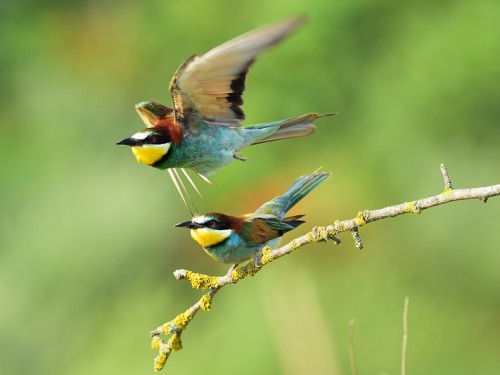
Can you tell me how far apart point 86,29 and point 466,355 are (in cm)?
577

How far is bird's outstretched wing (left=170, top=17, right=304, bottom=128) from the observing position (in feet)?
5.76

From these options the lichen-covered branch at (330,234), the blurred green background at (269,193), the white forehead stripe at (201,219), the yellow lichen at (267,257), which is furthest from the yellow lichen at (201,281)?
the blurred green background at (269,193)

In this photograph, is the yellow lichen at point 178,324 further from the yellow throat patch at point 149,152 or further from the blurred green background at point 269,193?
the blurred green background at point 269,193

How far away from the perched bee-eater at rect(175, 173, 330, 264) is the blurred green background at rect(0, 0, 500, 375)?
111cm

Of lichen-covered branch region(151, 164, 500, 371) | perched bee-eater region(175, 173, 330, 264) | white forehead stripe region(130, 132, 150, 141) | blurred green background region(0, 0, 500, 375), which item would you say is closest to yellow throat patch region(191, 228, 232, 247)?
perched bee-eater region(175, 173, 330, 264)

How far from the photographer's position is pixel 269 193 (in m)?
6.61

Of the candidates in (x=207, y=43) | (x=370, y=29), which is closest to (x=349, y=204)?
(x=370, y=29)

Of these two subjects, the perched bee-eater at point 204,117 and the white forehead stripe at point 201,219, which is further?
the white forehead stripe at point 201,219

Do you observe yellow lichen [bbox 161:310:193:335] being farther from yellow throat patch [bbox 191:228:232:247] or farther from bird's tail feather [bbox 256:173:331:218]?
bird's tail feather [bbox 256:173:331:218]

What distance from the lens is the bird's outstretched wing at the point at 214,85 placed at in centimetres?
175

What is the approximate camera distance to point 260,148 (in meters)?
6.98

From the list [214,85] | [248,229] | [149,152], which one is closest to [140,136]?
[149,152]

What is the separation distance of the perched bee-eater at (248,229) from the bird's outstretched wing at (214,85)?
27 centimetres

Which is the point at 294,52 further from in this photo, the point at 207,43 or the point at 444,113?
the point at 444,113
